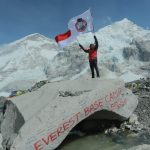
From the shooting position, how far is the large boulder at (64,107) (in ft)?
45.9

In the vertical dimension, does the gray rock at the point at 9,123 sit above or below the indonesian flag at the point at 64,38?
below

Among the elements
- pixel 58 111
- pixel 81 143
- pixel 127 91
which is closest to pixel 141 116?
pixel 127 91

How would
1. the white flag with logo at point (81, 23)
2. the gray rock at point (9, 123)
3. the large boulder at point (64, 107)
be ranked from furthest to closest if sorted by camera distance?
the white flag with logo at point (81, 23), the gray rock at point (9, 123), the large boulder at point (64, 107)

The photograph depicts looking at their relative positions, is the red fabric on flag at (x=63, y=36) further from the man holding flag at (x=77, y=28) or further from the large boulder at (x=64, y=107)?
the large boulder at (x=64, y=107)

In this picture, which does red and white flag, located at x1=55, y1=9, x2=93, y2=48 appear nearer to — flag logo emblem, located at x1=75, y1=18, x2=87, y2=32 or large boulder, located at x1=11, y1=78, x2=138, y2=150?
flag logo emblem, located at x1=75, y1=18, x2=87, y2=32

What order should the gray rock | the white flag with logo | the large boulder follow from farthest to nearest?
1. the white flag with logo
2. the gray rock
3. the large boulder

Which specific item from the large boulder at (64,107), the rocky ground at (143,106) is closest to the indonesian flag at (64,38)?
the large boulder at (64,107)

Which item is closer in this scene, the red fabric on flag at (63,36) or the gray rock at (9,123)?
the gray rock at (9,123)

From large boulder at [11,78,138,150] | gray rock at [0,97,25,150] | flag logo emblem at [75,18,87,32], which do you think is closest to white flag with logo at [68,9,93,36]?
flag logo emblem at [75,18,87,32]

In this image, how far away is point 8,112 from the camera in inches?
696

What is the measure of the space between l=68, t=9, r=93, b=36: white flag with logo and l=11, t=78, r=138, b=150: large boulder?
518 cm

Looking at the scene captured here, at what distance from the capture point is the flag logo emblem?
22703 mm

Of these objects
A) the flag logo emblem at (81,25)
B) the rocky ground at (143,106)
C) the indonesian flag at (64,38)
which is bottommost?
the rocky ground at (143,106)

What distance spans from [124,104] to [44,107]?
13.4 feet
